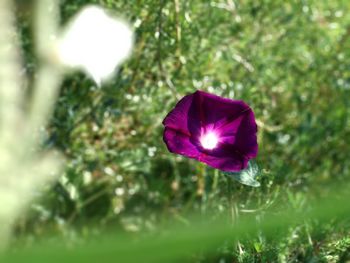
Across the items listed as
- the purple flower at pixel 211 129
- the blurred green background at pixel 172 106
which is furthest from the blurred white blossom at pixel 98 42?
the purple flower at pixel 211 129

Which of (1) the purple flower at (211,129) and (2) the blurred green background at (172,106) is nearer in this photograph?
(1) the purple flower at (211,129)

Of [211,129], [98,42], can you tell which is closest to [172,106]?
[98,42]

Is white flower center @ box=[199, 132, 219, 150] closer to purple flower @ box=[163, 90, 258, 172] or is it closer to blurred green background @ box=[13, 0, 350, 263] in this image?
purple flower @ box=[163, 90, 258, 172]

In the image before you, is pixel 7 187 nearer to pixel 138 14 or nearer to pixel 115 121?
pixel 138 14

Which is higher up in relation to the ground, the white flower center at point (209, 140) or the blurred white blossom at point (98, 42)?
the blurred white blossom at point (98, 42)

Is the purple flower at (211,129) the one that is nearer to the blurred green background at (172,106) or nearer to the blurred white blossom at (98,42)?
the blurred green background at (172,106)

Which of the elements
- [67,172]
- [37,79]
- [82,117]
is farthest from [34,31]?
[67,172]

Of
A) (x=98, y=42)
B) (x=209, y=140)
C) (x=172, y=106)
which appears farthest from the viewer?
(x=172, y=106)

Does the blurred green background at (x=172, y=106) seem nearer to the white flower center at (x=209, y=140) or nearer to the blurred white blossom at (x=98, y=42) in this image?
the blurred white blossom at (x=98, y=42)

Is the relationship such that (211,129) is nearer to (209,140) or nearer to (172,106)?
(209,140)
